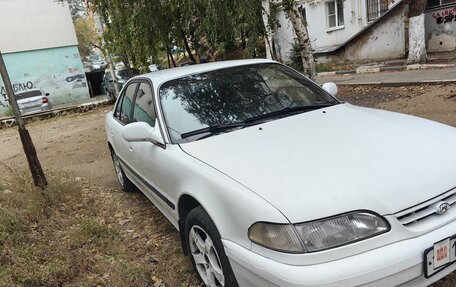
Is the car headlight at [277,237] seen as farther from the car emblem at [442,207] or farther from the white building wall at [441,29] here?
the white building wall at [441,29]

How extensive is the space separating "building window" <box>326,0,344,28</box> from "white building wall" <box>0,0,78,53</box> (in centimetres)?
1419

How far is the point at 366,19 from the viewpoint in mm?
16938

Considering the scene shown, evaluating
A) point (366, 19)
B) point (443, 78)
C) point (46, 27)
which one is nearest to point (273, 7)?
point (443, 78)

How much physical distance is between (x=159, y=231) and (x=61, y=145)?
6469 mm

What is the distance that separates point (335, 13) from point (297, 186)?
710 inches

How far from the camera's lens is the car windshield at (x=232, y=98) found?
3.10 metres

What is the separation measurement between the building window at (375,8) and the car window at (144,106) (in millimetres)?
14917

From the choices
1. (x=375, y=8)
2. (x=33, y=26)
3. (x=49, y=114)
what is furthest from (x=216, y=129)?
(x=33, y=26)

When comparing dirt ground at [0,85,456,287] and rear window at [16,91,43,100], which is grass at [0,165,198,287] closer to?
dirt ground at [0,85,456,287]

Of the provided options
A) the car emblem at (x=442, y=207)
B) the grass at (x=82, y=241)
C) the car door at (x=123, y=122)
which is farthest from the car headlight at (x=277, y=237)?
the car door at (x=123, y=122)

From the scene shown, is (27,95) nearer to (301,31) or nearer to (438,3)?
(301,31)

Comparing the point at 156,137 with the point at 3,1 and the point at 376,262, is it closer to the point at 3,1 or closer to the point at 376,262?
the point at 376,262

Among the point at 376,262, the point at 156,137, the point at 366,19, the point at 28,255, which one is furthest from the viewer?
the point at 366,19

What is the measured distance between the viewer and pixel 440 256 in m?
2.01
